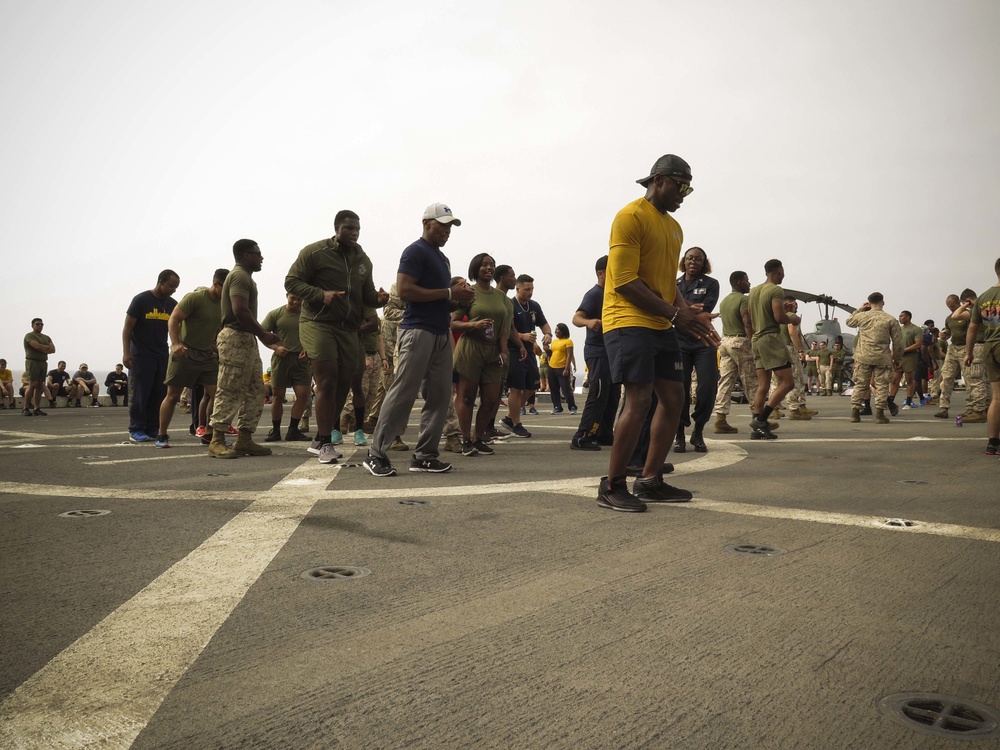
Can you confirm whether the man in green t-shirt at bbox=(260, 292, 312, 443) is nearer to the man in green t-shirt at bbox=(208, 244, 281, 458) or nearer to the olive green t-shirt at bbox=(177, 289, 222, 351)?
the olive green t-shirt at bbox=(177, 289, 222, 351)

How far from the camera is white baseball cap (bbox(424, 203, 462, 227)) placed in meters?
6.25

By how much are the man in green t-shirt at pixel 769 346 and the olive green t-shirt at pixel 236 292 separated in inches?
223

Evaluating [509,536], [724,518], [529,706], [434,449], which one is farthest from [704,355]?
[529,706]

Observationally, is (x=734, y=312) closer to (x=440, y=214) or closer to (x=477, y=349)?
(x=477, y=349)

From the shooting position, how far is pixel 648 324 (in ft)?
14.9

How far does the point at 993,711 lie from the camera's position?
6.02ft

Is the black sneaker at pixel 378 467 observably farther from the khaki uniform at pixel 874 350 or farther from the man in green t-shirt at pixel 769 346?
Result: the khaki uniform at pixel 874 350

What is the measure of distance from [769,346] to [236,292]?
644cm

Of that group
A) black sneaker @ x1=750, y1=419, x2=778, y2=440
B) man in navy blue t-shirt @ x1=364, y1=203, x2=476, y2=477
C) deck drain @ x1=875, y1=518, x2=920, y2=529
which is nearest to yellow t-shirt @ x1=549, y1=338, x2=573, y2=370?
black sneaker @ x1=750, y1=419, x2=778, y2=440

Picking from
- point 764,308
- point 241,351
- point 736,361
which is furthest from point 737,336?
point 241,351

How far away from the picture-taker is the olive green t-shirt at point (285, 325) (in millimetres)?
10195

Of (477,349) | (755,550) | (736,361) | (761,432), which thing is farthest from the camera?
(736,361)

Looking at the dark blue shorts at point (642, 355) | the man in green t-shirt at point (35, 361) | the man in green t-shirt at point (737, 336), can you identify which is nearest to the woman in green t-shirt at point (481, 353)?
the dark blue shorts at point (642, 355)

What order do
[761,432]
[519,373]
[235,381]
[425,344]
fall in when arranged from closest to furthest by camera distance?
[425,344] → [235,381] → [761,432] → [519,373]
